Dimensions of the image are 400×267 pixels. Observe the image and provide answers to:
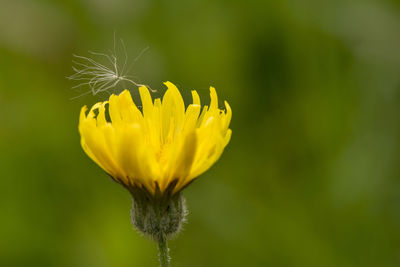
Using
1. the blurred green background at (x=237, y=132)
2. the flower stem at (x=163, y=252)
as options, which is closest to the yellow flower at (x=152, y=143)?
the flower stem at (x=163, y=252)

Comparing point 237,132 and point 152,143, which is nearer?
point 152,143

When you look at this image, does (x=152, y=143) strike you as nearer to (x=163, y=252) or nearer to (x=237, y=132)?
→ (x=163, y=252)

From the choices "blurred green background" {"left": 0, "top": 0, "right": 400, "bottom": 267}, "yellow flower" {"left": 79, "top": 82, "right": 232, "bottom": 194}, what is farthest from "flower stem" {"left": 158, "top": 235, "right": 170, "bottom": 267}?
"blurred green background" {"left": 0, "top": 0, "right": 400, "bottom": 267}

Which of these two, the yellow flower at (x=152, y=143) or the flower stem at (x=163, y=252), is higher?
the yellow flower at (x=152, y=143)

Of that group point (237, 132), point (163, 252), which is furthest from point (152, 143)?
point (237, 132)

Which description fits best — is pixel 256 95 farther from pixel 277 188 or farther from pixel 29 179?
pixel 29 179

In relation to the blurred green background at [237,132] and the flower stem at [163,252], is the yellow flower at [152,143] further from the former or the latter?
the blurred green background at [237,132]

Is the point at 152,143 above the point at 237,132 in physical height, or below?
above
